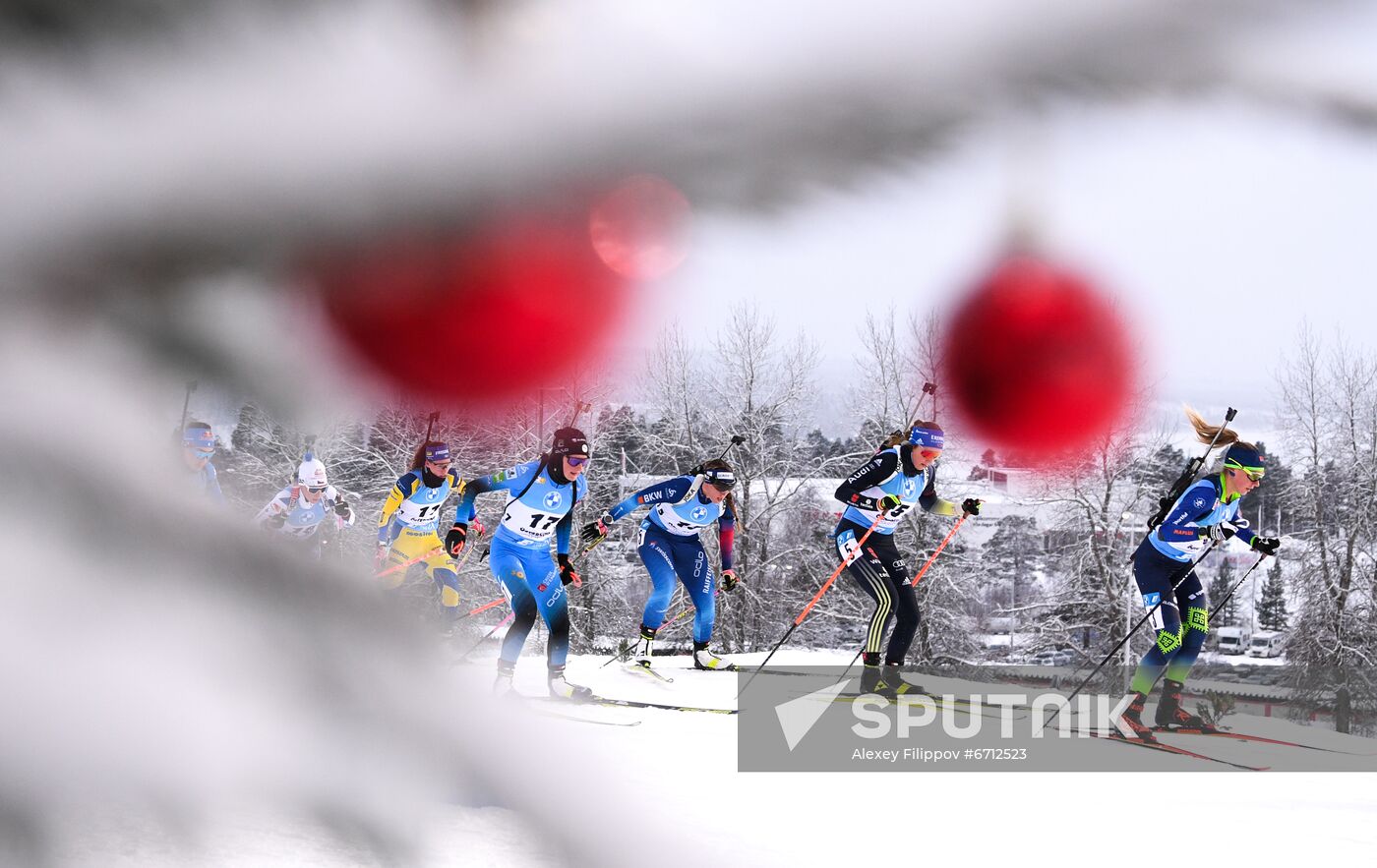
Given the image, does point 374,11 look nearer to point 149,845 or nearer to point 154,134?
point 154,134

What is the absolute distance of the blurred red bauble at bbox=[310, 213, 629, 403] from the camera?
42 cm

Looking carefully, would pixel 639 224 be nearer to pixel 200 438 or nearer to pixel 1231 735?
pixel 200 438

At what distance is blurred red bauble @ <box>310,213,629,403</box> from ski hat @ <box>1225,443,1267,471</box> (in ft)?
20.1

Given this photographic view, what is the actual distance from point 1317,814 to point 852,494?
10.7ft

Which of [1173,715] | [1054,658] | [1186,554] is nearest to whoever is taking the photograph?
[1186,554]

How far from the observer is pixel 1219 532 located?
6.07 metres

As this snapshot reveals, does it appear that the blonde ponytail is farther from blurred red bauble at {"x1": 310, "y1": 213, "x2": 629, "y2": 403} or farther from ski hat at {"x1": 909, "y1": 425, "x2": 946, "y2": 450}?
blurred red bauble at {"x1": 310, "y1": 213, "x2": 629, "y2": 403}

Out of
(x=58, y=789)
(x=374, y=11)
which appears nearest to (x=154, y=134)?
(x=374, y=11)

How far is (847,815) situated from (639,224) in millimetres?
3021

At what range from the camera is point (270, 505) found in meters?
0.50

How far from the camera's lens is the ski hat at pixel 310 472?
0.73m

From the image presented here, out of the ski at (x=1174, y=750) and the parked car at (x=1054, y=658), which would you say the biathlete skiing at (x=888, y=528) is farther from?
the parked car at (x=1054, y=658)

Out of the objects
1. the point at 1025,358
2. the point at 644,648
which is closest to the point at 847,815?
the point at 1025,358

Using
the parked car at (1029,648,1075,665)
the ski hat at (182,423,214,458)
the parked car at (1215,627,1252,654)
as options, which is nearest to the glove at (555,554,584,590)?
the ski hat at (182,423,214,458)
